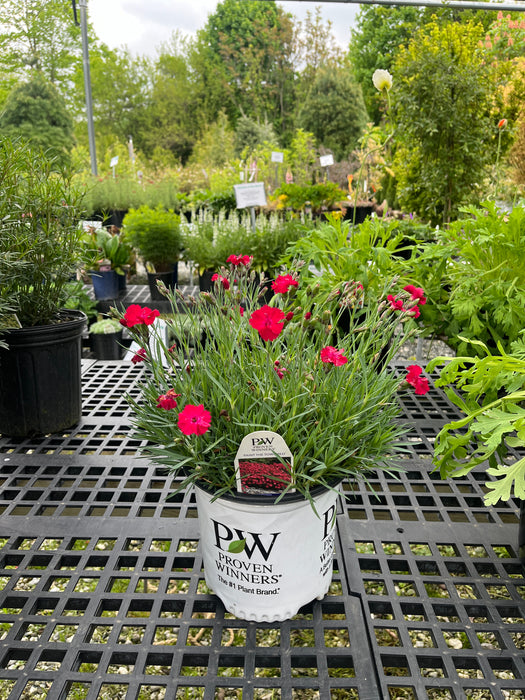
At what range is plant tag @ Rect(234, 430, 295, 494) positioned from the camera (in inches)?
33.8

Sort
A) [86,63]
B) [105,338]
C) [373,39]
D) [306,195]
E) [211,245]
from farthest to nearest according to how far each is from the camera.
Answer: [373,39] → [86,63] → [306,195] → [211,245] → [105,338]

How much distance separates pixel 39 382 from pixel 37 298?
295 mm

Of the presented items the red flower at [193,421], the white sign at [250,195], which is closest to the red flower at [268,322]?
the red flower at [193,421]

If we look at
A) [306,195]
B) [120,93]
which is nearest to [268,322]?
[306,195]

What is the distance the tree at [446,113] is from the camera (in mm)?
4801

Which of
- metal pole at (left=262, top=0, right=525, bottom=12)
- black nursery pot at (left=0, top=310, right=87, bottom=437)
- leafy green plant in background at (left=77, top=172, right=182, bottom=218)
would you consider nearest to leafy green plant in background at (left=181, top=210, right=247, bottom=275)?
black nursery pot at (left=0, top=310, right=87, bottom=437)

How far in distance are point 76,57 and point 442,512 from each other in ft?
82.1

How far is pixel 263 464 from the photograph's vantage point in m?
0.89

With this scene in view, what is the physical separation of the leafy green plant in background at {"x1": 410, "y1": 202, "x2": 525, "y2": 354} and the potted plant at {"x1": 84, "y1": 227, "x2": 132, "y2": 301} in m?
2.89

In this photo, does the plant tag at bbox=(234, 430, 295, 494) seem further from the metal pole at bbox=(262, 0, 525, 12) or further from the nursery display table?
the metal pole at bbox=(262, 0, 525, 12)

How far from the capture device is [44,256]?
1.78 metres

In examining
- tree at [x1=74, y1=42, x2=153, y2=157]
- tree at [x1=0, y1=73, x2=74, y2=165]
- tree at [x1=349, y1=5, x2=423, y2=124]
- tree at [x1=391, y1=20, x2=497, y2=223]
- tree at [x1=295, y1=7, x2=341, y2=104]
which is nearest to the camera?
tree at [x1=391, y1=20, x2=497, y2=223]

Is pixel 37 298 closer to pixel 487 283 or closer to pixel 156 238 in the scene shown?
pixel 487 283

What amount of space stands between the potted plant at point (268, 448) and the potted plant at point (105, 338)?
8.05 ft
